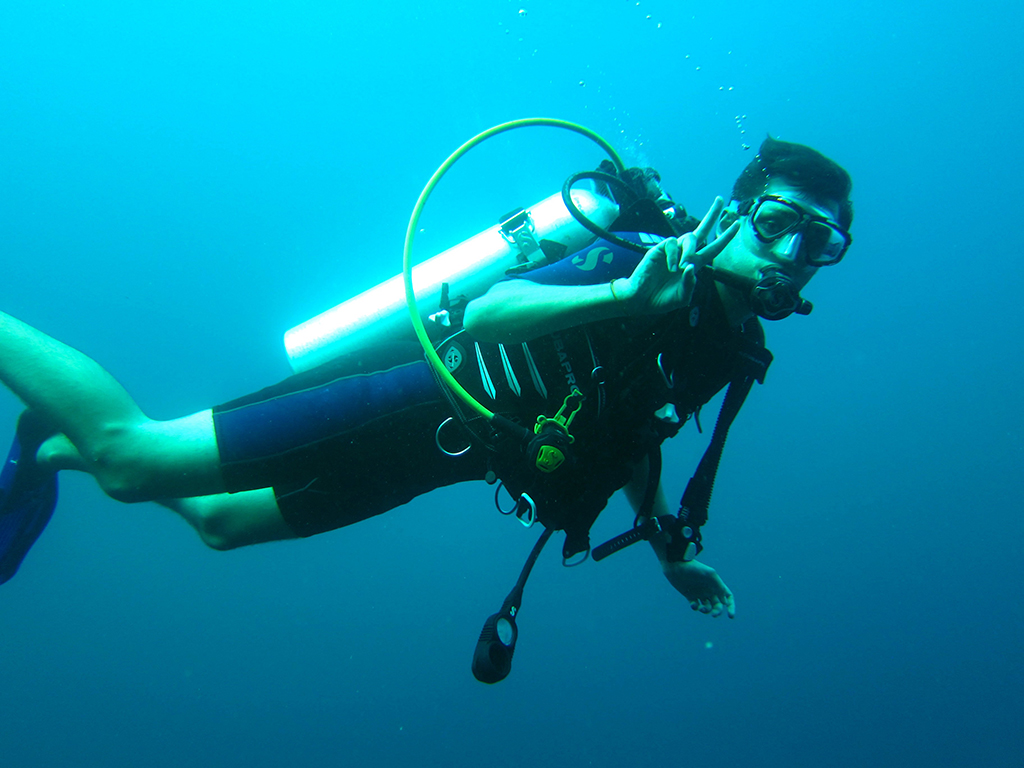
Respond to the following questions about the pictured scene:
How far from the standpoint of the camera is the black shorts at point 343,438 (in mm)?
2098

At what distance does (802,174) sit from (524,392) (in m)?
1.53

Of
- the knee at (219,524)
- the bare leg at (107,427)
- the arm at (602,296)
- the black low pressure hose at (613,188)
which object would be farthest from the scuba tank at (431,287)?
the knee at (219,524)

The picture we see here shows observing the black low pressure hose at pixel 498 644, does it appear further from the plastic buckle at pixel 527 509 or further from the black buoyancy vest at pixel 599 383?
the black buoyancy vest at pixel 599 383

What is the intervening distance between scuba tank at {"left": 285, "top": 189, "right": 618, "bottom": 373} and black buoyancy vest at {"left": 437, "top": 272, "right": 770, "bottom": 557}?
62 cm

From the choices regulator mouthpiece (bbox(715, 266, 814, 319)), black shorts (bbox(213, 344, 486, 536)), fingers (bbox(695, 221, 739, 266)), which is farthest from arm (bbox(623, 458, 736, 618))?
fingers (bbox(695, 221, 739, 266))

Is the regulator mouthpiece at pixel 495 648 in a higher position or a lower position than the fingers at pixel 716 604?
higher

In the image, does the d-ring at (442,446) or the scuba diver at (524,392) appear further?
the d-ring at (442,446)

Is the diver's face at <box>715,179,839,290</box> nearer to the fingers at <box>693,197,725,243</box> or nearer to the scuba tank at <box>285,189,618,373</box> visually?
the fingers at <box>693,197,725,243</box>

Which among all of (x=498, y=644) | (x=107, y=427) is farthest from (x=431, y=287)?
(x=498, y=644)

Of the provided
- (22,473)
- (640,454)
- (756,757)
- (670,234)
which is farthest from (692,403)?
(756,757)

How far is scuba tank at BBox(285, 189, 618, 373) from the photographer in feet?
8.44

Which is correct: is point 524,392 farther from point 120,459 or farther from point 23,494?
point 23,494

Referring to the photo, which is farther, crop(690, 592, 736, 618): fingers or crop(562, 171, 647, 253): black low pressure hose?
crop(690, 592, 736, 618): fingers

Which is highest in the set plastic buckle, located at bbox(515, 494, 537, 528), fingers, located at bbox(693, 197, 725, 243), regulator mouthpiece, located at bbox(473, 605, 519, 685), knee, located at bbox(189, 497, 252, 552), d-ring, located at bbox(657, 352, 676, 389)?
fingers, located at bbox(693, 197, 725, 243)
